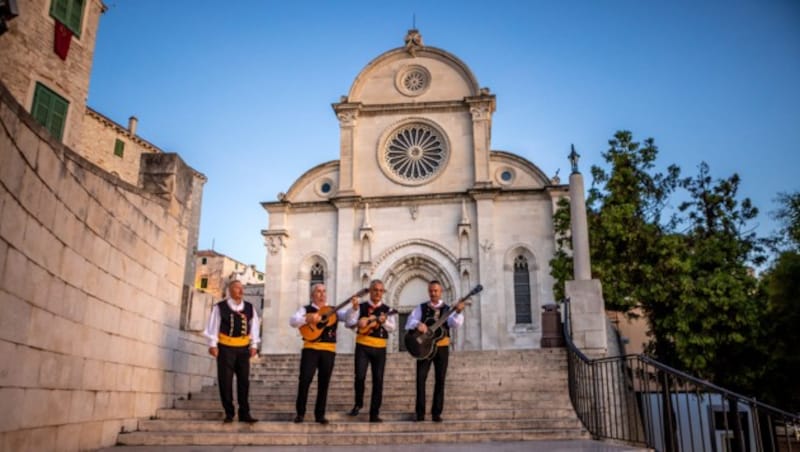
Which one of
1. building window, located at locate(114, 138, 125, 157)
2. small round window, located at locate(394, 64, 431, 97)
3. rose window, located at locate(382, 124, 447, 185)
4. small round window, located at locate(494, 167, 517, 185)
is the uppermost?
small round window, located at locate(394, 64, 431, 97)

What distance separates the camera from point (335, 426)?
724 cm

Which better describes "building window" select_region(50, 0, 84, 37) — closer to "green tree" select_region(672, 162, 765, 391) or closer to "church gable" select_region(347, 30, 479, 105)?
"church gable" select_region(347, 30, 479, 105)

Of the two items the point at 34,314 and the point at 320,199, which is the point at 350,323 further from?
the point at 320,199

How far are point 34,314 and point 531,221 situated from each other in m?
18.8

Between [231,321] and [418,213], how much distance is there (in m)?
15.7

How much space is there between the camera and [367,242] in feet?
74.4

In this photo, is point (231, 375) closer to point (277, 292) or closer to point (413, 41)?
point (277, 292)

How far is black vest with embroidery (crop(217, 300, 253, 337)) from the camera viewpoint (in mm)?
7492

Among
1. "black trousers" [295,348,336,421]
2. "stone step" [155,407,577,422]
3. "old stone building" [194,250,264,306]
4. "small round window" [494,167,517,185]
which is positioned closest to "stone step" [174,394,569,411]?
"stone step" [155,407,577,422]

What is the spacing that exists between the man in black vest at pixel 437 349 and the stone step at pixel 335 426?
22 cm

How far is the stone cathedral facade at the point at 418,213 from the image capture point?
21.7 meters

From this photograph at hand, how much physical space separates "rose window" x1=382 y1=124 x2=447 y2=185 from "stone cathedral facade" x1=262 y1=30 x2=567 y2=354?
0.14 ft

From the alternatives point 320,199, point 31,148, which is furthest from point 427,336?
point 320,199

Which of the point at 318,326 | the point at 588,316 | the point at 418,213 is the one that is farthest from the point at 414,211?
the point at 318,326
